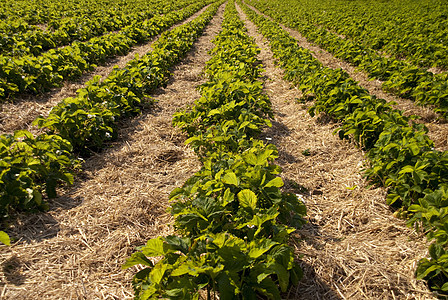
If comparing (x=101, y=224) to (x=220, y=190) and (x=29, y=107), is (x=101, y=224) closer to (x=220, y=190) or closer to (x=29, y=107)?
(x=220, y=190)

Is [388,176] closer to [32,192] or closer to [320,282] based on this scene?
[320,282]

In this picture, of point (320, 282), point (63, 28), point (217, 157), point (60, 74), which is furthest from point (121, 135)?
point (63, 28)

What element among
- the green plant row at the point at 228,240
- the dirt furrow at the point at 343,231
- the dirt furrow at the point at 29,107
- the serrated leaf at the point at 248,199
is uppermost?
the serrated leaf at the point at 248,199

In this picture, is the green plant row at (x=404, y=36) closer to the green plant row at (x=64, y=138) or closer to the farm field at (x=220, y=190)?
the farm field at (x=220, y=190)

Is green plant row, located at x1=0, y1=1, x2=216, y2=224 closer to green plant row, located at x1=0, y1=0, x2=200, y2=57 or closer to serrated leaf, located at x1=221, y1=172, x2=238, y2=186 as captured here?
serrated leaf, located at x1=221, y1=172, x2=238, y2=186

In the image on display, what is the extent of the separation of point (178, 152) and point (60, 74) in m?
4.16

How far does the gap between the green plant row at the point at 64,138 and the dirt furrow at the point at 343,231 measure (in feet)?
8.90

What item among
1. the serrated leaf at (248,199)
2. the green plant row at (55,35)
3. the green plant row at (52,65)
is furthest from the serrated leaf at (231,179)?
the green plant row at (55,35)

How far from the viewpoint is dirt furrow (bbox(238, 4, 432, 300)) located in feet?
7.61

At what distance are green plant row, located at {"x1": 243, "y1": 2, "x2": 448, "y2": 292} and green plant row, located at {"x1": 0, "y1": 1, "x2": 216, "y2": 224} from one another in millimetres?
3563

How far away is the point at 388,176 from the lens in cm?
325

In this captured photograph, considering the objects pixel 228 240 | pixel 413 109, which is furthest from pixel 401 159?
pixel 413 109

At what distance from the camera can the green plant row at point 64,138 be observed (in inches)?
114

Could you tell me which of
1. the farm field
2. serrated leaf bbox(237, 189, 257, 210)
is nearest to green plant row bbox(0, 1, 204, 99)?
the farm field
